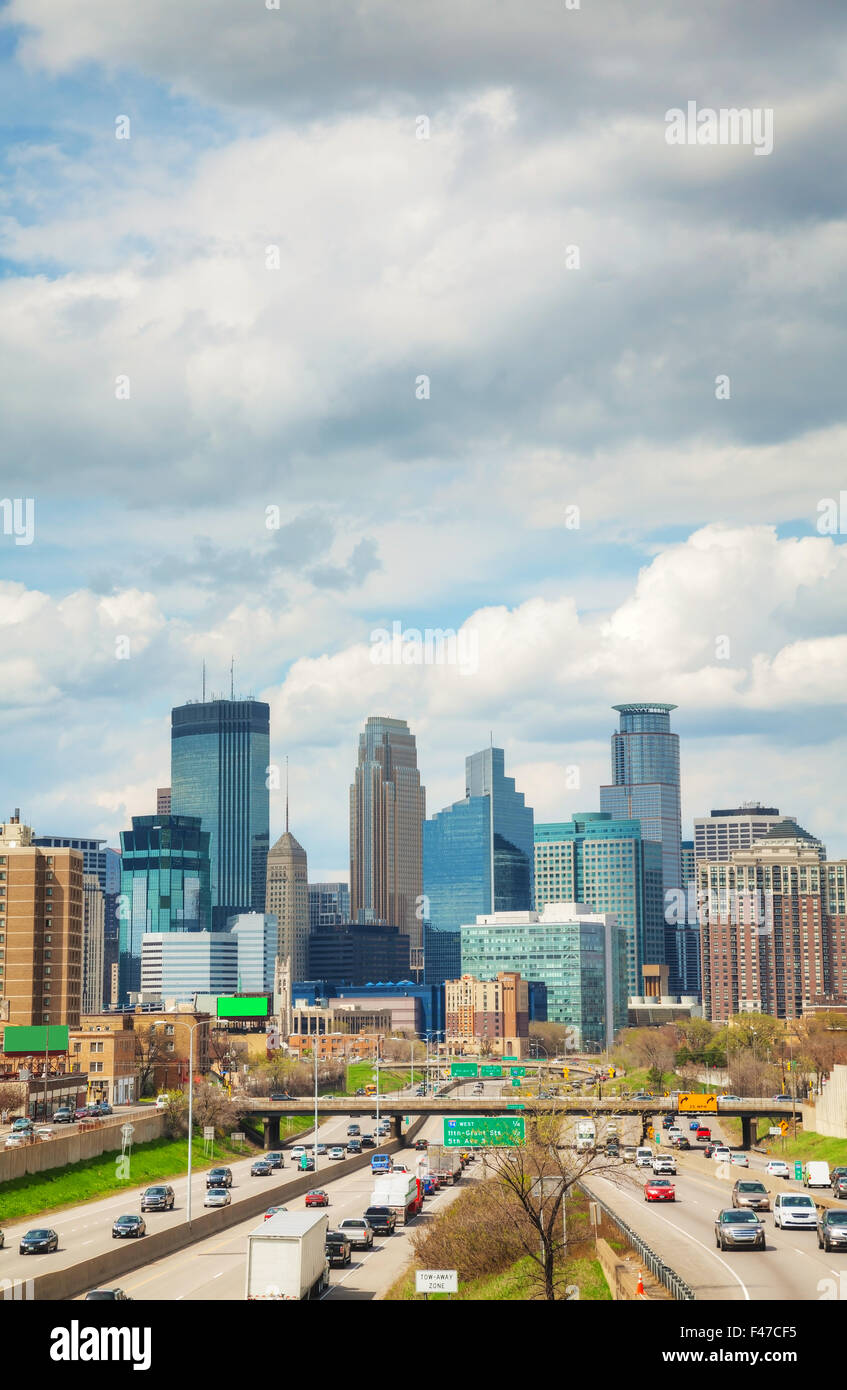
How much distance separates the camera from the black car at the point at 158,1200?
92.6m

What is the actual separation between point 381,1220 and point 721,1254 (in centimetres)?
3016

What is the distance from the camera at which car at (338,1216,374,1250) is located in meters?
75.3

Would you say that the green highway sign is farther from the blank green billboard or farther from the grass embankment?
the blank green billboard

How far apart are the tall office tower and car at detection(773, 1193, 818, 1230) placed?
447 feet

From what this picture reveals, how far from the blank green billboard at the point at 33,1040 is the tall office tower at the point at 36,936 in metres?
26.1

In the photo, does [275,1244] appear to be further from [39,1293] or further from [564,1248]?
[564,1248]

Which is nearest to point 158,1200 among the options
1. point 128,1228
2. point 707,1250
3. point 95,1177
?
point 95,1177

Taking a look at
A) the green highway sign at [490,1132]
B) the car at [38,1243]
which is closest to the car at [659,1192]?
the green highway sign at [490,1132]

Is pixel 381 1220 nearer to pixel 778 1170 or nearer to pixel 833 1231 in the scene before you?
pixel 833 1231

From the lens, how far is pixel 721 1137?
17100 centimetres

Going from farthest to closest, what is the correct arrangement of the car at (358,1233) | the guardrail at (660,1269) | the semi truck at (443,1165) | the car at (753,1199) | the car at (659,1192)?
the semi truck at (443,1165), the car at (659,1192), the car at (753,1199), the car at (358,1233), the guardrail at (660,1269)

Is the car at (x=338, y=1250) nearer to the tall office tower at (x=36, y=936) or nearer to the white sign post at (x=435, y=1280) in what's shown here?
the white sign post at (x=435, y=1280)

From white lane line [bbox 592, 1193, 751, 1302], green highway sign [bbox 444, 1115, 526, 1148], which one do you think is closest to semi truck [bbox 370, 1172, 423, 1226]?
green highway sign [bbox 444, 1115, 526, 1148]
